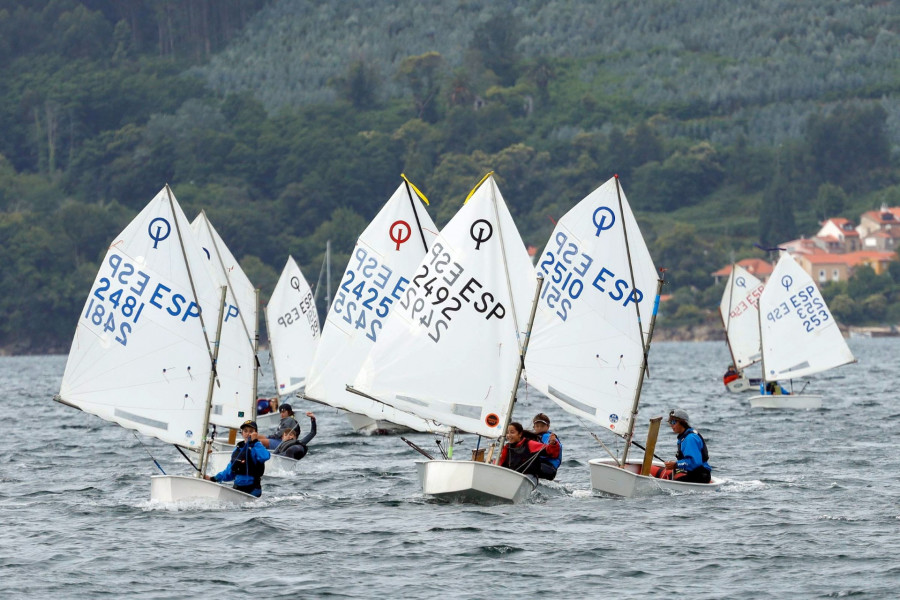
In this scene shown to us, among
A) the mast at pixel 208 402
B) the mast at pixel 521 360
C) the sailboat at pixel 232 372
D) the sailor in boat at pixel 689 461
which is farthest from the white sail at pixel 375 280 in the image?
the sailor in boat at pixel 689 461

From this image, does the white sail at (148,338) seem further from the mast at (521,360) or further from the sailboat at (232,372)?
the mast at (521,360)

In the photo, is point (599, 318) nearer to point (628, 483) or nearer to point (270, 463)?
point (628, 483)

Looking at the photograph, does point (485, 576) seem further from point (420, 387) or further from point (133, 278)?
point (133, 278)

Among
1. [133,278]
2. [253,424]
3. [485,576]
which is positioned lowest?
[485,576]

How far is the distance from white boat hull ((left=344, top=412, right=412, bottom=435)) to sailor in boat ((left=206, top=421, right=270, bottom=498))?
16.6 metres

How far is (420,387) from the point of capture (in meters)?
27.7

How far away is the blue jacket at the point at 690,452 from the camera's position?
27438mm

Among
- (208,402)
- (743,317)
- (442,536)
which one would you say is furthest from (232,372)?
(743,317)

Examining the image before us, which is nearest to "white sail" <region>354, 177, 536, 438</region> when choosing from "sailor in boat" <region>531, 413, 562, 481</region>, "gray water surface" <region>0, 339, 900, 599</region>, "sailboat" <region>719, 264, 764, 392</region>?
"sailor in boat" <region>531, 413, 562, 481</region>

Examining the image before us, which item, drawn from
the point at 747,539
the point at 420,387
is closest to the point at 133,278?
the point at 420,387

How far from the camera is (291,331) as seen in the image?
50219 millimetres

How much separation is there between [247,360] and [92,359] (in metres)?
8.11

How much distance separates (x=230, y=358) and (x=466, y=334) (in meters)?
8.47

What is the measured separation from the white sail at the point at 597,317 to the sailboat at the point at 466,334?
4.09ft
